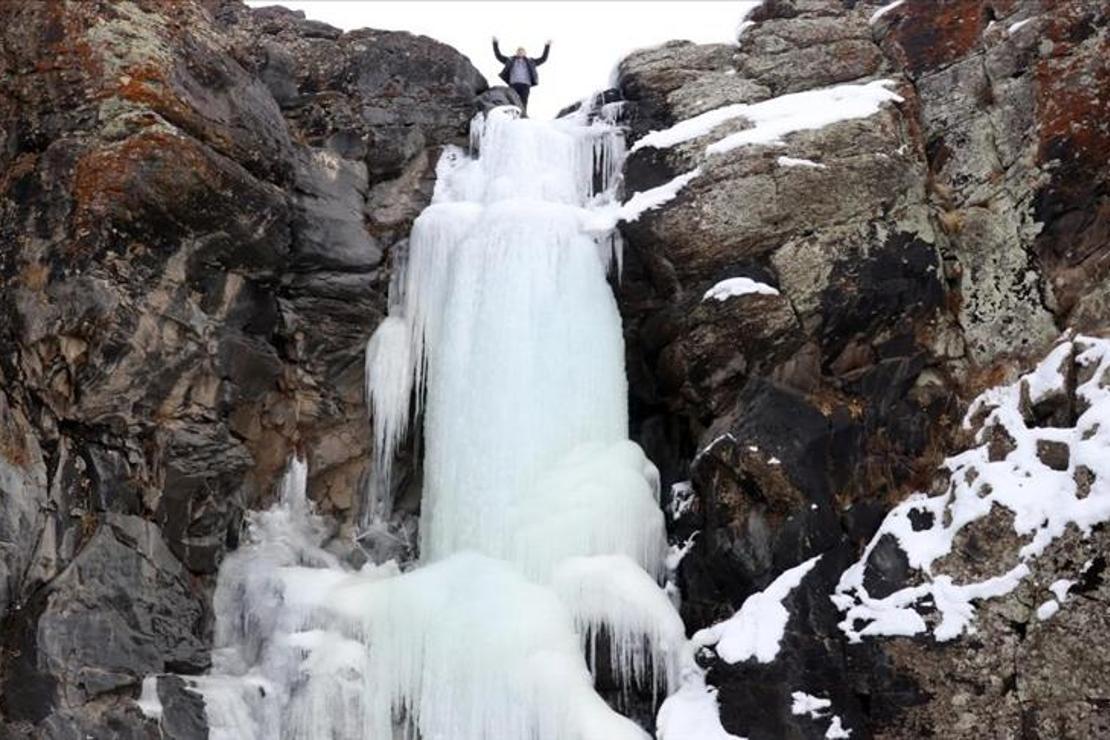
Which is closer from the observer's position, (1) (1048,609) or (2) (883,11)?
(1) (1048,609)

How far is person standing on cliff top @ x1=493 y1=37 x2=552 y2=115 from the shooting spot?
15539 mm

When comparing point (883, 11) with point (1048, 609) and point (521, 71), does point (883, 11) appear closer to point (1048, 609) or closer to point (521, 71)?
point (521, 71)

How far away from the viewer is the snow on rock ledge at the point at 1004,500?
815 centimetres

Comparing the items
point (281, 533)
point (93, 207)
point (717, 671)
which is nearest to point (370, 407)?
point (281, 533)

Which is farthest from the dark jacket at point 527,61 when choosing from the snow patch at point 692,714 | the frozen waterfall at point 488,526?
the snow patch at point 692,714

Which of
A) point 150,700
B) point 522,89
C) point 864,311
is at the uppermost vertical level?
point 522,89

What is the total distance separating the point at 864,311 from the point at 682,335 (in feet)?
6.11

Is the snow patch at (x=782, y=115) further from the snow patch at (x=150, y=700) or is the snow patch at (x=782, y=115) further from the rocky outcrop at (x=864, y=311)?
the snow patch at (x=150, y=700)

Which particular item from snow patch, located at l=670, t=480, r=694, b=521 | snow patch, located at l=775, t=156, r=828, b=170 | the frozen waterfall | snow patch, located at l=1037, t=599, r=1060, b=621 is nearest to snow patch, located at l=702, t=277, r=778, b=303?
the frozen waterfall

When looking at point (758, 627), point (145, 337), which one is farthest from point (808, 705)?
point (145, 337)

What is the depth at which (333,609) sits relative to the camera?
9398mm

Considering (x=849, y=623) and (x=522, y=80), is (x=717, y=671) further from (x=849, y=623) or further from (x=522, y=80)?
(x=522, y=80)

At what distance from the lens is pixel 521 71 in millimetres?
15617

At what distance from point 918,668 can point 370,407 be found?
244 inches
